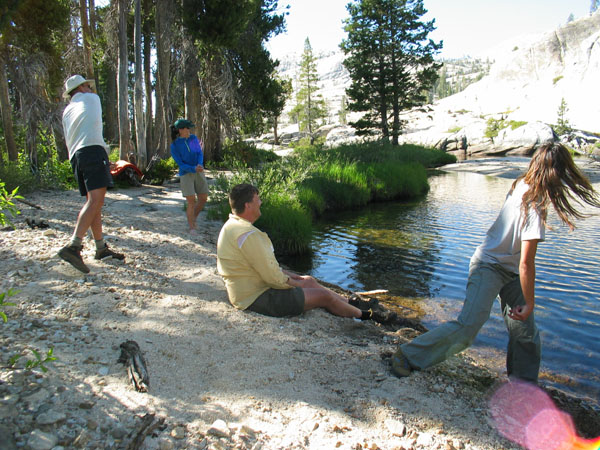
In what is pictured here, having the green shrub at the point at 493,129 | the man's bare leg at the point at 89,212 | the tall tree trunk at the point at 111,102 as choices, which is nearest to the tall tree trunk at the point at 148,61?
the tall tree trunk at the point at 111,102

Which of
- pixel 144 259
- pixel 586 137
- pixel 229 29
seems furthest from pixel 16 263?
pixel 586 137

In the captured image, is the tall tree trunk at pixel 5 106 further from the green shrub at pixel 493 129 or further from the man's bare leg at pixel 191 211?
the green shrub at pixel 493 129

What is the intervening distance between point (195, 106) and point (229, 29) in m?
4.54

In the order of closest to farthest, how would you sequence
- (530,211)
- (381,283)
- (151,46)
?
(530,211) → (381,283) → (151,46)

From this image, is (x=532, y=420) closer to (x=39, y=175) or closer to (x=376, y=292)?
(x=376, y=292)

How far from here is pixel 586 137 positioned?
42938 mm

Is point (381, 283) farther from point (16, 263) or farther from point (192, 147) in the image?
point (16, 263)

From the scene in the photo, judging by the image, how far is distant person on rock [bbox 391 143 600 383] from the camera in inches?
123

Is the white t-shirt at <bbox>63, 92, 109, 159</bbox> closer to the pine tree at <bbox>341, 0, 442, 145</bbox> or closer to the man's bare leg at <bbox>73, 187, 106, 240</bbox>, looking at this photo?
the man's bare leg at <bbox>73, 187, 106, 240</bbox>

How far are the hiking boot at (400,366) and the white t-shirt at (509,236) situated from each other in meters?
1.02

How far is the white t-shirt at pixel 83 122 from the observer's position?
16.7 feet

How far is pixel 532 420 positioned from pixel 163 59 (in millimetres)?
14491

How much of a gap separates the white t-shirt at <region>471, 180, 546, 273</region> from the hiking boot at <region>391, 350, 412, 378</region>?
1.02 m

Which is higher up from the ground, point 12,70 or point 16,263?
point 12,70
